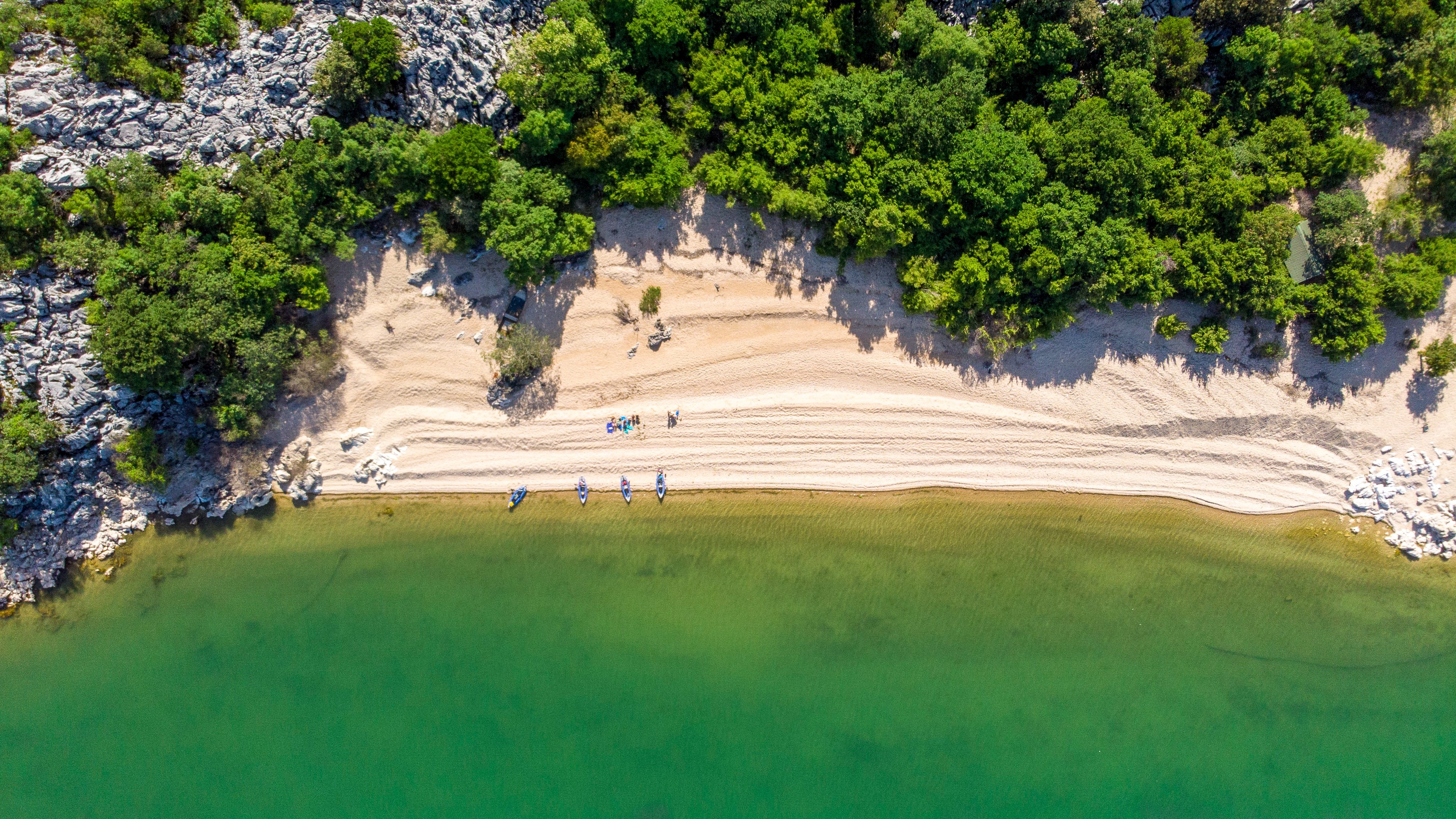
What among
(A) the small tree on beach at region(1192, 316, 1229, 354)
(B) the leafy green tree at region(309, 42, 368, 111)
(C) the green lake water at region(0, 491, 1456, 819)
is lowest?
(C) the green lake water at region(0, 491, 1456, 819)

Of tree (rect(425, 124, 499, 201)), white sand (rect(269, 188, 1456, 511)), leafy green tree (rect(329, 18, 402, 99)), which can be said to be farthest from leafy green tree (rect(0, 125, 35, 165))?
tree (rect(425, 124, 499, 201))

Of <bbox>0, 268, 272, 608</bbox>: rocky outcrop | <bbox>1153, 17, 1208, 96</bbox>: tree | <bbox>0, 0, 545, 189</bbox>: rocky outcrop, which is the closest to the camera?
<bbox>0, 0, 545, 189</bbox>: rocky outcrop

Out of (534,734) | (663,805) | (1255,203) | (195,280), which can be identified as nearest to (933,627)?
(663,805)

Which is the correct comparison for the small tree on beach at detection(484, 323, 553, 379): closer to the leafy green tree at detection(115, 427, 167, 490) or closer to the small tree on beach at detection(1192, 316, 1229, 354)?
the leafy green tree at detection(115, 427, 167, 490)

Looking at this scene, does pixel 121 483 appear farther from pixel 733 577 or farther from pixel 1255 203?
pixel 1255 203

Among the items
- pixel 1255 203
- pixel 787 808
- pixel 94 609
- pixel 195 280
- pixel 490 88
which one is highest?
pixel 490 88
